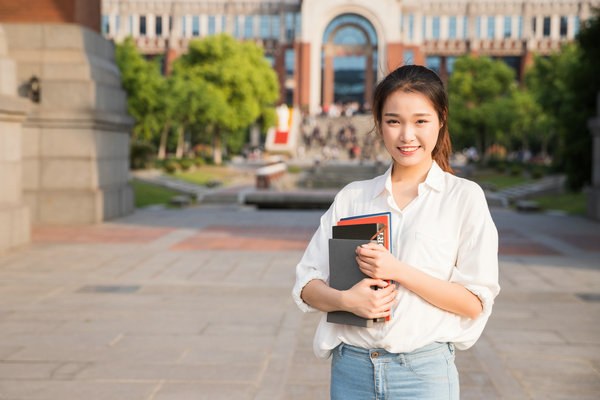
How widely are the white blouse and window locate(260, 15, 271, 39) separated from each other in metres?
75.7

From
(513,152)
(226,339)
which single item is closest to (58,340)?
(226,339)

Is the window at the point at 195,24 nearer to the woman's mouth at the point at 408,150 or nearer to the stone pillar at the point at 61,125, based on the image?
the stone pillar at the point at 61,125

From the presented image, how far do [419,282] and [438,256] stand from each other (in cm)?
14

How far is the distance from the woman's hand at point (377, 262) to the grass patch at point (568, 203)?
18.4 metres

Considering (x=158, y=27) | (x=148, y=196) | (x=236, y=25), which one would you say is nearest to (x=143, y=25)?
(x=158, y=27)

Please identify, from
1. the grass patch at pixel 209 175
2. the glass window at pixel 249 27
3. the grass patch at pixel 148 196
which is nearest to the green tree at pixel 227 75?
the grass patch at pixel 209 175

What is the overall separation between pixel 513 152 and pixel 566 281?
6085cm

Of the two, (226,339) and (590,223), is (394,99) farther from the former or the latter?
(590,223)

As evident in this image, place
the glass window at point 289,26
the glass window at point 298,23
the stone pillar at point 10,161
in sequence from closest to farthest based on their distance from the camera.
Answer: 1. the stone pillar at point 10,161
2. the glass window at point 298,23
3. the glass window at point 289,26

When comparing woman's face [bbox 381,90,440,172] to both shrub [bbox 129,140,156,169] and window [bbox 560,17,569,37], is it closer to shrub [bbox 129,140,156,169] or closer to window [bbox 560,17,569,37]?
shrub [bbox 129,140,156,169]

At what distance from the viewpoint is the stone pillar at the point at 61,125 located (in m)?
14.5

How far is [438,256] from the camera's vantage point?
89.5 inches

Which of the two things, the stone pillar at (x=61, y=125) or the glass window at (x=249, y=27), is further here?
the glass window at (x=249, y=27)

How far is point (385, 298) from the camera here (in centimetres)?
217
